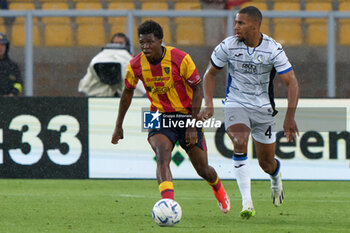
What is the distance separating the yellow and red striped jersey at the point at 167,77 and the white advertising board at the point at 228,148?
4.00 metres

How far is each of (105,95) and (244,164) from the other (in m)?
4.66

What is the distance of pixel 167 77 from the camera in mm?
6953

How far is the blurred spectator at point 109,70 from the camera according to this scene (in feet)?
37.9

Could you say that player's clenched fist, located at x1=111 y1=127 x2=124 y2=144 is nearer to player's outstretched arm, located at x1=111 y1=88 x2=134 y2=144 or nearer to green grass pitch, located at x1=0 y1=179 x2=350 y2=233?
player's outstretched arm, located at x1=111 y1=88 x2=134 y2=144

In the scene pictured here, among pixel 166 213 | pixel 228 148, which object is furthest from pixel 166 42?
pixel 166 213

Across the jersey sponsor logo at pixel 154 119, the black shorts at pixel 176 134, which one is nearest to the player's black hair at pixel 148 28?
the jersey sponsor logo at pixel 154 119

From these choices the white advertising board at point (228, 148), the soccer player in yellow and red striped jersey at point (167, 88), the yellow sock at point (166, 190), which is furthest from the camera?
the white advertising board at point (228, 148)

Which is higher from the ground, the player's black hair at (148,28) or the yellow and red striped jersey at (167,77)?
the player's black hair at (148,28)

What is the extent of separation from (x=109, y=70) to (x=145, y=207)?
3859 mm

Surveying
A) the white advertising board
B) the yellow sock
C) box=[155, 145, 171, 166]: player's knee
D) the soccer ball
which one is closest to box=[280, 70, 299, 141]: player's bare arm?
box=[155, 145, 171, 166]: player's knee

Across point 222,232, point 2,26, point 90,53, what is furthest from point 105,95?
point 222,232

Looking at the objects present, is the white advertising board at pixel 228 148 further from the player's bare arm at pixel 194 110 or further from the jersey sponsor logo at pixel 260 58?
the player's bare arm at pixel 194 110

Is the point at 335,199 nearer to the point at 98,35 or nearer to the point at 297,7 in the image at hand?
the point at 98,35

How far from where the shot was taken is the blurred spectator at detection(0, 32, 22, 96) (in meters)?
11.7
